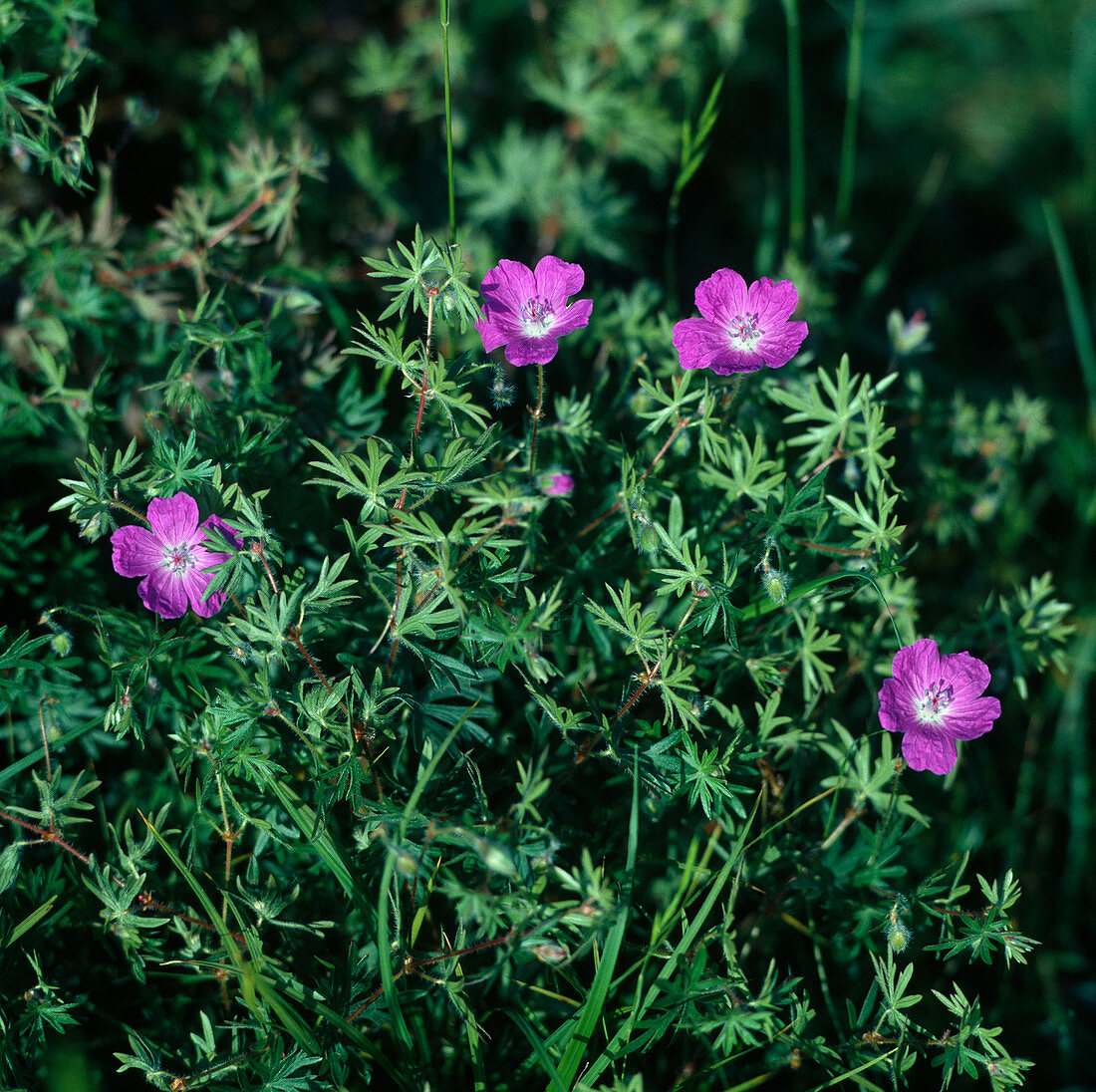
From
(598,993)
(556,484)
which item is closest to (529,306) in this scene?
(556,484)

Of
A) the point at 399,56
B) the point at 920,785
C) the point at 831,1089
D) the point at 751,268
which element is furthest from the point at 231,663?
the point at 751,268

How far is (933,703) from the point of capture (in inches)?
79.1

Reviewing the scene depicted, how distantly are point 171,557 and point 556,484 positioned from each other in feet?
2.88

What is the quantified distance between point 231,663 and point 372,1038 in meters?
0.94

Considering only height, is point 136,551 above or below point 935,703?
above

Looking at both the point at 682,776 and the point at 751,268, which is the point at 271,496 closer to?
the point at 682,776

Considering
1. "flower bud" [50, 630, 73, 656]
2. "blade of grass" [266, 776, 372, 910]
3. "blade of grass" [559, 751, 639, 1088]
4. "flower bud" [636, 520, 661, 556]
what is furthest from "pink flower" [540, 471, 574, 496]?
"flower bud" [50, 630, 73, 656]

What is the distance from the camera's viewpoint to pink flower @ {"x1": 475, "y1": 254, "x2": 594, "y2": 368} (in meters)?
1.93

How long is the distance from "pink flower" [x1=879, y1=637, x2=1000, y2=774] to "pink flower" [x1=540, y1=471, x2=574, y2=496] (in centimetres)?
84

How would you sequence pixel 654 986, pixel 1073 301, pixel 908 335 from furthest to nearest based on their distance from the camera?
pixel 1073 301, pixel 908 335, pixel 654 986

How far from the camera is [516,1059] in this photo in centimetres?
202

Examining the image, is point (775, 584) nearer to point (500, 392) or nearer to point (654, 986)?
point (500, 392)

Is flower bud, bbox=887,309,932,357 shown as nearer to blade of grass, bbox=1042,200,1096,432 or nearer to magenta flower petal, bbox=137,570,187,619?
blade of grass, bbox=1042,200,1096,432

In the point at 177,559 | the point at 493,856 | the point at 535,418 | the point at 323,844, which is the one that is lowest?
the point at 323,844
